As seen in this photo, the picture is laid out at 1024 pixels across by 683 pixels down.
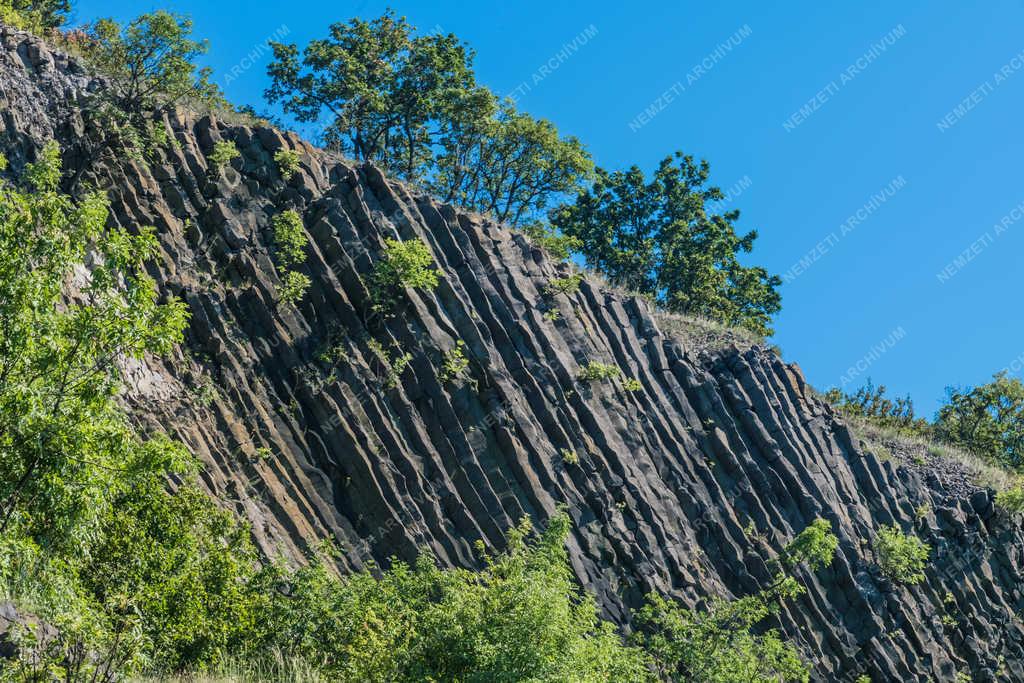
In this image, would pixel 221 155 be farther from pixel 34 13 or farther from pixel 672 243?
pixel 672 243

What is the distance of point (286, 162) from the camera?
106 ft

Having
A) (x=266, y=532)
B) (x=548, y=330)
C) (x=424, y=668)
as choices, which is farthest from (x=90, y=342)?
(x=548, y=330)

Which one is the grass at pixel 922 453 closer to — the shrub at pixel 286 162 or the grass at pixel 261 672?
the shrub at pixel 286 162

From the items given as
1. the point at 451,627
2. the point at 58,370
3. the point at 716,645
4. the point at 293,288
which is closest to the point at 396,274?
the point at 293,288

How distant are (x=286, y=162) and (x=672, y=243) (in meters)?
26.6

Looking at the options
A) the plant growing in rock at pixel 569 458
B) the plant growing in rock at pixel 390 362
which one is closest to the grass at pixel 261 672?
the plant growing in rock at pixel 390 362

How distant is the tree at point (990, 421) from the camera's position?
51469 millimetres

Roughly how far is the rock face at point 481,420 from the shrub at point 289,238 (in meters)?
0.37

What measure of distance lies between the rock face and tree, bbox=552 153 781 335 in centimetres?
1548

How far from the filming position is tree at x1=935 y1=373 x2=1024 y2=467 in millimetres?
51469

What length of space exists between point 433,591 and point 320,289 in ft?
32.5

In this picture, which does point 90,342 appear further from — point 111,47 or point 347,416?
point 111,47

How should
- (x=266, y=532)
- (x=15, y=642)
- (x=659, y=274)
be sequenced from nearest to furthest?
(x=15, y=642) → (x=266, y=532) → (x=659, y=274)

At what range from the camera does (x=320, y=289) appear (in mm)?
29828
